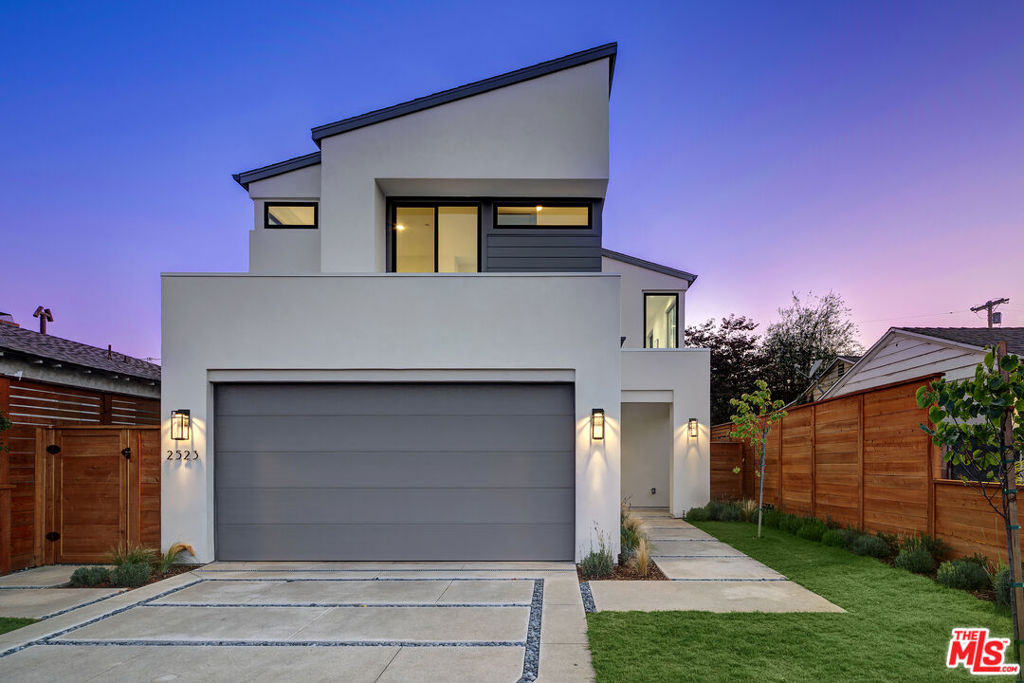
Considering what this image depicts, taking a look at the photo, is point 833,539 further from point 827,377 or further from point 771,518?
point 827,377

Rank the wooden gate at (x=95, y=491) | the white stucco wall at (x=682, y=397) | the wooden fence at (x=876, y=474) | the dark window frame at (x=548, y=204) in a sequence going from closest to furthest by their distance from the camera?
the wooden fence at (x=876, y=474) → the wooden gate at (x=95, y=491) → the dark window frame at (x=548, y=204) → the white stucco wall at (x=682, y=397)

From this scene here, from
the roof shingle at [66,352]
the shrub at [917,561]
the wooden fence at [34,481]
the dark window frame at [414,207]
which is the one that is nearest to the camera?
the shrub at [917,561]

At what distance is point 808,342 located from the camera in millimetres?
28531

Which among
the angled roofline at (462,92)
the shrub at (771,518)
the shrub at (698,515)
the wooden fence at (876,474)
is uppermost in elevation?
the angled roofline at (462,92)

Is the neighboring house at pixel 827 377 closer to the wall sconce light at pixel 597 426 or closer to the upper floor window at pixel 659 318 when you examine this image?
the upper floor window at pixel 659 318

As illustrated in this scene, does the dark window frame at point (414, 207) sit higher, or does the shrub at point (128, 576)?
the dark window frame at point (414, 207)

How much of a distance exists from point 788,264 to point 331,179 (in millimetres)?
23697

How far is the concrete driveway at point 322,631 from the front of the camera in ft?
14.8

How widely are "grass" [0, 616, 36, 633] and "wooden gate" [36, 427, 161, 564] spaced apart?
8.26 feet

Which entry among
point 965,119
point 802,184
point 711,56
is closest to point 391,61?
point 711,56

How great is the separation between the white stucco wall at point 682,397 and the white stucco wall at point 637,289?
95.1 inches

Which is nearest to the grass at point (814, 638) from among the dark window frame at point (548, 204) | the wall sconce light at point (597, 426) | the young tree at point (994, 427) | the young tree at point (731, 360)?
the young tree at point (994, 427)

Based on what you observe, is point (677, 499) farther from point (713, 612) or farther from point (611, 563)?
point (713, 612)

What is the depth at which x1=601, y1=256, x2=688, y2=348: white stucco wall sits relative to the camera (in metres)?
16.5
